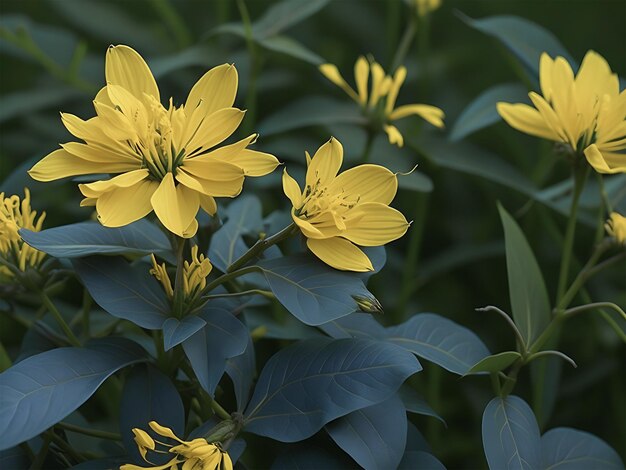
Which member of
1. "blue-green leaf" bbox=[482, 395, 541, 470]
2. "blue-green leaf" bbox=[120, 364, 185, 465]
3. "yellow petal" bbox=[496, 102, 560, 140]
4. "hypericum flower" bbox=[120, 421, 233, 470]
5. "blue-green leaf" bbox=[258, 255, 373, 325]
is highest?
"yellow petal" bbox=[496, 102, 560, 140]

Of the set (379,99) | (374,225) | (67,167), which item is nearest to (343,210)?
(374,225)

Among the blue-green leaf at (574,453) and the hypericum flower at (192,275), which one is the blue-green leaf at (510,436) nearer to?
the blue-green leaf at (574,453)

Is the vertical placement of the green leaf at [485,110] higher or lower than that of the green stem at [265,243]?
lower

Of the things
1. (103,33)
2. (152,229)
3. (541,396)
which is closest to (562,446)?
(541,396)

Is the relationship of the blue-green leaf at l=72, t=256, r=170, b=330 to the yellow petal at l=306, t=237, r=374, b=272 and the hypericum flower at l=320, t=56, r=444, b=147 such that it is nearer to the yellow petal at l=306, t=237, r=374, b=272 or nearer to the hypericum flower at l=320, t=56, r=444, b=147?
the yellow petal at l=306, t=237, r=374, b=272

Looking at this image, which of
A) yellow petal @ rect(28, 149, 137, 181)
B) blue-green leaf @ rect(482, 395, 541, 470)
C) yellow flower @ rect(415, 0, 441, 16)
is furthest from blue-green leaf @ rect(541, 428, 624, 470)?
yellow flower @ rect(415, 0, 441, 16)

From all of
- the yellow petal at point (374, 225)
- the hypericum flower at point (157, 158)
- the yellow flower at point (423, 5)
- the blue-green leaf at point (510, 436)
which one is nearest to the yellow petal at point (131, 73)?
the hypericum flower at point (157, 158)
